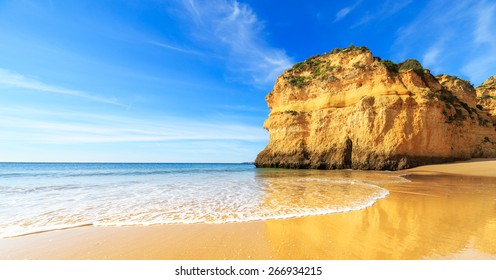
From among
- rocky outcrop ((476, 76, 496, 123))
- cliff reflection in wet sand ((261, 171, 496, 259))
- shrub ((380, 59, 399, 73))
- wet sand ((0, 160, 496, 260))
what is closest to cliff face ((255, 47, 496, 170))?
shrub ((380, 59, 399, 73))

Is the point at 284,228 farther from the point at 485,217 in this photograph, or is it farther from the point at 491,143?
the point at 491,143

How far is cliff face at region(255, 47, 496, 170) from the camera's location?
890 inches

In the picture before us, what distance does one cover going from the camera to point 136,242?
12.4ft

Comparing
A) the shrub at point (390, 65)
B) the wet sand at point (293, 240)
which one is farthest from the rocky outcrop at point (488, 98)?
the wet sand at point (293, 240)

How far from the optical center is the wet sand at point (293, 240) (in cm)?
320

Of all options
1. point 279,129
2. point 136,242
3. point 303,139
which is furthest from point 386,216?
point 279,129

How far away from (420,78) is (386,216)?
25.9 metres

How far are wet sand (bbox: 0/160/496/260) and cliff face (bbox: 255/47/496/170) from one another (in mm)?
20127

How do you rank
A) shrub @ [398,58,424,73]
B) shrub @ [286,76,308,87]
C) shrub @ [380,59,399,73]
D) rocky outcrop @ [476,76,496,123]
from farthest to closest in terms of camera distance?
shrub @ [286,76,308,87]
rocky outcrop @ [476,76,496,123]
shrub @ [380,59,399,73]
shrub @ [398,58,424,73]

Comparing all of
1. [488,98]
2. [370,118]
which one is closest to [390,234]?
[370,118]

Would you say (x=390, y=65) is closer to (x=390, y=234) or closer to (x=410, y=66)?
(x=410, y=66)

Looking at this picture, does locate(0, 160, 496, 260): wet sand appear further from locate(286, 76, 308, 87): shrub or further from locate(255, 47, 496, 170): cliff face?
locate(286, 76, 308, 87): shrub

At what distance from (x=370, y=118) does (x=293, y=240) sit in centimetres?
2379

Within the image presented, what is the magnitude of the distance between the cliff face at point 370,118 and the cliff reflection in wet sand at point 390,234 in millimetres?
19152
